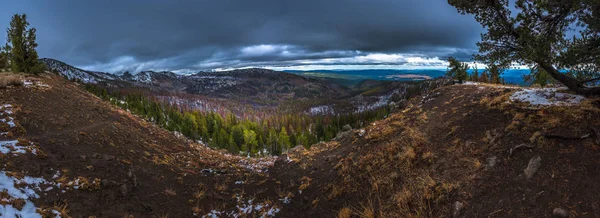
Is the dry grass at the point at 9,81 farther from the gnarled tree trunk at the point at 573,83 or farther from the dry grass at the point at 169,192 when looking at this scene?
the gnarled tree trunk at the point at 573,83

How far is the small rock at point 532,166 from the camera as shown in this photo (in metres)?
7.95

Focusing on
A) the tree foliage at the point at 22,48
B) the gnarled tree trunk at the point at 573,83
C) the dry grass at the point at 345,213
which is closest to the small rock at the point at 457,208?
the dry grass at the point at 345,213

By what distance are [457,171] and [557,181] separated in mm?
2796

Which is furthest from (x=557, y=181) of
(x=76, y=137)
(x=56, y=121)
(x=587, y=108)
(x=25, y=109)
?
(x=25, y=109)

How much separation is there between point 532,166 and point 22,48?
44764 millimetres

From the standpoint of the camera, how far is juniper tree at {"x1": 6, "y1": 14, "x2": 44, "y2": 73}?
93.2 ft

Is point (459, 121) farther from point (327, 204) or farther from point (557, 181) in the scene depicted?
point (327, 204)

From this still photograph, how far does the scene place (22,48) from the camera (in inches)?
1155

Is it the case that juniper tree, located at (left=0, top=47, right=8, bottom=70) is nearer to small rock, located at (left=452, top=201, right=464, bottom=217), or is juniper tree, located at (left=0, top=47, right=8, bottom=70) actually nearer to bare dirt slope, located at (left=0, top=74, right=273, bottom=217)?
bare dirt slope, located at (left=0, top=74, right=273, bottom=217)

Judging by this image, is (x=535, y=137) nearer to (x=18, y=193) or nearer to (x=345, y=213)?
(x=345, y=213)

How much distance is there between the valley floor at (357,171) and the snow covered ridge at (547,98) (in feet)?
0.26

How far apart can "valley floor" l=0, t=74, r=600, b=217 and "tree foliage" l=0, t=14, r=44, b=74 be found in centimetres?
1467

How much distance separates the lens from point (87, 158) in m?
12.7

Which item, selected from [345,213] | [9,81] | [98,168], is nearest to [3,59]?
[9,81]
